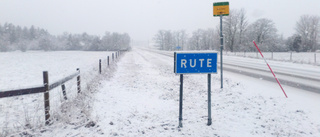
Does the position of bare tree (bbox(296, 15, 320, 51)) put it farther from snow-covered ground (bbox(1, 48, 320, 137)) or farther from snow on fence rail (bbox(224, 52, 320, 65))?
snow-covered ground (bbox(1, 48, 320, 137))

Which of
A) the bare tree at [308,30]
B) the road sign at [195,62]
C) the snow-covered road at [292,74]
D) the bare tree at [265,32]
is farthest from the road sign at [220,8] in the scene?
the bare tree at [308,30]

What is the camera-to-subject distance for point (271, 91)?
7355 mm

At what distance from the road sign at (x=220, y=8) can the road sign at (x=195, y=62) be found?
3.54 metres

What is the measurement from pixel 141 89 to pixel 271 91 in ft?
17.1

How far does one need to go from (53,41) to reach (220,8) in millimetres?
115723

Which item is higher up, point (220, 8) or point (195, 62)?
point (220, 8)

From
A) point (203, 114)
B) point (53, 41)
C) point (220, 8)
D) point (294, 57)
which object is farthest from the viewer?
point (53, 41)

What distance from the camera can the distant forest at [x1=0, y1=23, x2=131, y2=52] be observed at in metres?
99.2

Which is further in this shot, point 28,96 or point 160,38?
point 160,38

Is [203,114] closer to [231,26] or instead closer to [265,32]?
[231,26]

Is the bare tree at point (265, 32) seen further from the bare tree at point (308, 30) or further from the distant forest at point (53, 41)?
the distant forest at point (53, 41)

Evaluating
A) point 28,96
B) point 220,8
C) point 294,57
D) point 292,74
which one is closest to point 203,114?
point 220,8

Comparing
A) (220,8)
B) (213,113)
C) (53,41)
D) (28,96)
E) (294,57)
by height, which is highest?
(53,41)

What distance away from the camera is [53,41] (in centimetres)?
10631
